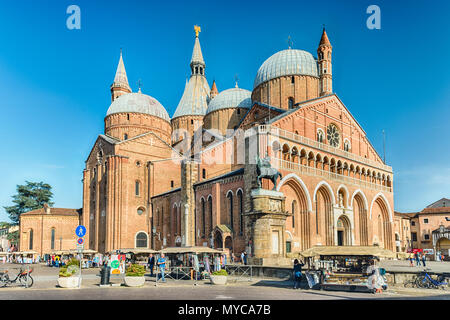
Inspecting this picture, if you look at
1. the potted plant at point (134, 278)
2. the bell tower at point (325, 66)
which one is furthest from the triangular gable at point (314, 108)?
the potted plant at point (134, 278)

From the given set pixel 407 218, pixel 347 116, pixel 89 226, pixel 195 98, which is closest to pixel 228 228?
pixel 347 116

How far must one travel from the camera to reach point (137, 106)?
197ft

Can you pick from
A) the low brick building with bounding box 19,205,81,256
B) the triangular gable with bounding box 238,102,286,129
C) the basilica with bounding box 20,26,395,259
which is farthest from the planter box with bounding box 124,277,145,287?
the low brick building with bounding box 19,205,81,256

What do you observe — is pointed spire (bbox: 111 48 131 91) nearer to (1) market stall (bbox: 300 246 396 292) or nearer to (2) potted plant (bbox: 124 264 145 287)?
(2) potted plant (bbox: 124 264 145 287)

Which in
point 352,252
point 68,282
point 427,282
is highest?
point 352,252

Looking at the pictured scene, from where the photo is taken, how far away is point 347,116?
4534 centimetres

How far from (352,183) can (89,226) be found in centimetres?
3436

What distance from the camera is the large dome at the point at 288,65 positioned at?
4606 centimetres

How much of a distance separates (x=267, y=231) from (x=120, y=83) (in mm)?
54329

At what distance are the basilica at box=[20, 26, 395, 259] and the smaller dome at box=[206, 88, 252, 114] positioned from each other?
14 cm

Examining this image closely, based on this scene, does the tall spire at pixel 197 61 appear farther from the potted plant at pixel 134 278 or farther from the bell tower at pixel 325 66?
the potted plant at pixel 134 278

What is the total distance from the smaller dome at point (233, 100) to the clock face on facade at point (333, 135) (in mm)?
12651

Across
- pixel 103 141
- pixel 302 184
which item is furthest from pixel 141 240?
pixel 302 184

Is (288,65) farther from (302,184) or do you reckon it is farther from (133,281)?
(133,281)
